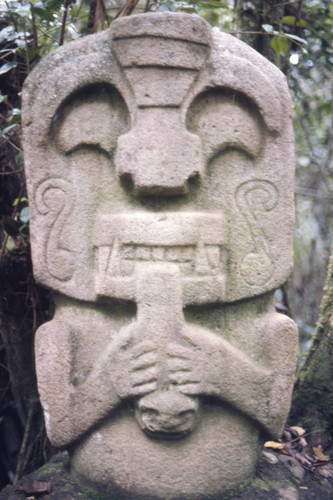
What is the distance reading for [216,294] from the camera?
2.01m

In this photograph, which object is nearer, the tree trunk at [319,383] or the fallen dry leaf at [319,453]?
the fallen dry leaf at [319,453]

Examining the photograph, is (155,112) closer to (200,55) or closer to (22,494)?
(200,55)

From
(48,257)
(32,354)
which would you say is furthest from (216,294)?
(32,354)

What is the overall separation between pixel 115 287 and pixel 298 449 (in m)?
1.38

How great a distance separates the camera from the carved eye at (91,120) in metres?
2.06

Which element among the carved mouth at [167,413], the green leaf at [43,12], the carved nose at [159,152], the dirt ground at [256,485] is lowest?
the dirt ground at [256,485]

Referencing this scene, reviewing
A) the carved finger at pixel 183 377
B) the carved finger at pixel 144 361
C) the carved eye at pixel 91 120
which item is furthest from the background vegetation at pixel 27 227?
the carved finger at pixel 183 377

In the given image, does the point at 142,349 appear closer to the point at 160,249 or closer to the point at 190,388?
the point at 190,388

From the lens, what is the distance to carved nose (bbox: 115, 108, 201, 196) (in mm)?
1951

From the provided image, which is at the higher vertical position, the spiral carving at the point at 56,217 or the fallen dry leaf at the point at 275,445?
the spiral carving at the point at 56,217

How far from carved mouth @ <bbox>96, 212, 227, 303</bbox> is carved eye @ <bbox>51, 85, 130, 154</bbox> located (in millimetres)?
316

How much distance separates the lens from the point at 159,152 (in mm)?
1951

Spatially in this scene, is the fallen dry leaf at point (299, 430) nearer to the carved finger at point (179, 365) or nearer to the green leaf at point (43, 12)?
the carved finger at point (179, 365)

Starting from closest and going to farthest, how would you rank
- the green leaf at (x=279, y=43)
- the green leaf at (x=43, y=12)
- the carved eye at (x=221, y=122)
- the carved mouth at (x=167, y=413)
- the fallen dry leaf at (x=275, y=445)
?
the carved mouth at (x=167, y=413), the carved eye at (x=221, y=122), the green leaf at (x=43, y=12), the fallen dry leaf at (x=275, y=445), the green leaf at (x=279, y=43)
